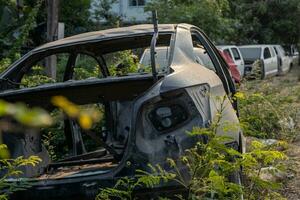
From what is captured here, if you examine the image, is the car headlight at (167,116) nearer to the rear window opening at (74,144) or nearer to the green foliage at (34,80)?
the rear window opening at (74,144)

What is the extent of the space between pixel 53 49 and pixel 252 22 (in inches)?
1062

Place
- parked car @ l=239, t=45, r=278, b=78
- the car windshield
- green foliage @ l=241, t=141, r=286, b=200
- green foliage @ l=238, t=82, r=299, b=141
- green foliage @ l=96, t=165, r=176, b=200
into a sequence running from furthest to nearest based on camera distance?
the car windshield < parked car @ l=239, t=45, r=278, b=78 < green foliage @ l=238, t=82, r=299, b=141 < green foliage @ l=241, t=141, r=286, b=200 < green foliage @ l=96, t=165, r=176, b=200

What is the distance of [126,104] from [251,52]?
21.8m

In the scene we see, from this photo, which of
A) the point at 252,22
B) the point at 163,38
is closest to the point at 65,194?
the point at 163,38

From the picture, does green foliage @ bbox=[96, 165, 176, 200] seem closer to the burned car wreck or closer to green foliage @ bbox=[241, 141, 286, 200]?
the burned car wreck

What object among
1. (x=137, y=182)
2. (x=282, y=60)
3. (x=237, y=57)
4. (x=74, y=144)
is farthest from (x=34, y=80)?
(x=282, y=60)

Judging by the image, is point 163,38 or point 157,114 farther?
point 163,38

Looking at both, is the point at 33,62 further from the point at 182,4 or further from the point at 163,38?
the point at 182,4

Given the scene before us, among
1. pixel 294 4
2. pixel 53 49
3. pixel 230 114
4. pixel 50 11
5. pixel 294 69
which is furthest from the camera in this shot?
pixel 294 69

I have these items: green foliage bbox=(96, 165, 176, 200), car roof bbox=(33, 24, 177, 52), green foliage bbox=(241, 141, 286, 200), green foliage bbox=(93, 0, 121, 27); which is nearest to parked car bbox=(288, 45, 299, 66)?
green foliage bbox=(93, 0, 121, 27)

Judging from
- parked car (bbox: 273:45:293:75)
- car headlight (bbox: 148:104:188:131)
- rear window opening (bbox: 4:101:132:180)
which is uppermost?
car headlight (bbox: 148:104:188:131)

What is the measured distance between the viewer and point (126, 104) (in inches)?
198

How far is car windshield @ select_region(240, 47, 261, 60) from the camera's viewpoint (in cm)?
2569

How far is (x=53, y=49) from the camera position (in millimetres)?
4758
